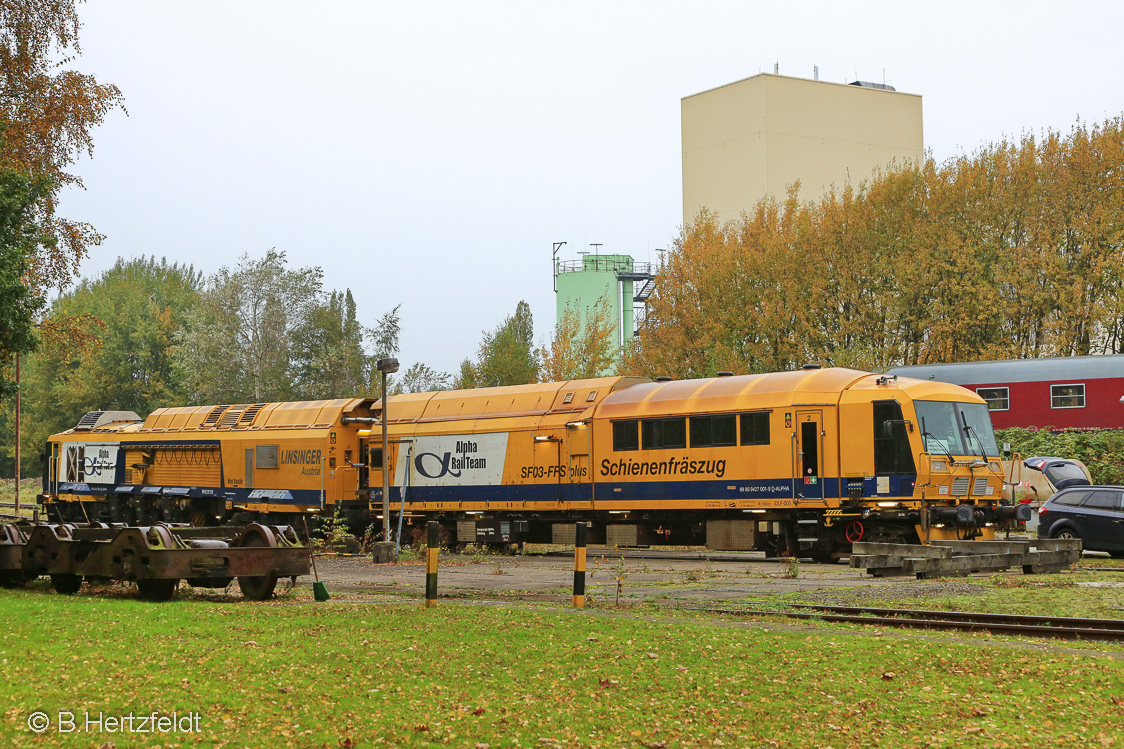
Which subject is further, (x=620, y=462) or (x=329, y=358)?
(x=329, y=358)

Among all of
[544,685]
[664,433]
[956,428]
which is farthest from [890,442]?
[544,685]

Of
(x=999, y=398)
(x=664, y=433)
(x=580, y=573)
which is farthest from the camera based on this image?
(x=999, y=398)

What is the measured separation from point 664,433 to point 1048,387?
1847cm

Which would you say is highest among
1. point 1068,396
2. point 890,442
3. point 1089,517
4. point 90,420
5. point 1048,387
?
point 1048,387

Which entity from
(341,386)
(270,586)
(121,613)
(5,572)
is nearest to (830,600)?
(270,586)

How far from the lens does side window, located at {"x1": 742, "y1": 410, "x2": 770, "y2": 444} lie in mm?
23422

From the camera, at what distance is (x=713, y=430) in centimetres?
2423

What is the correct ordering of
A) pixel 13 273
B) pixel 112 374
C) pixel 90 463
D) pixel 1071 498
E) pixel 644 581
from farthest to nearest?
pixel 112 374 → pixel 90 463 → pixel 1071 498 → pixel 13 273 → pixel 644 581

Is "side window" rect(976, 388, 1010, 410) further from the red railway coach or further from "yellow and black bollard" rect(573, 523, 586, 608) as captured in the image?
"yellow and black bollard" rect(573, 523, 586, 608)

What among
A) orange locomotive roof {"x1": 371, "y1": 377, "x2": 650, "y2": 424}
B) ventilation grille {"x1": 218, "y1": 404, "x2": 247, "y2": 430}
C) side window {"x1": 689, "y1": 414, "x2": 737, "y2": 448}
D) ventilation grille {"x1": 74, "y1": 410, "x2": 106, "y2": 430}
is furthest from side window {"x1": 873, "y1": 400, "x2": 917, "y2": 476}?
ventilation grille {"x1": 74, "y1": 410, "x2": 106, "y2": 430}

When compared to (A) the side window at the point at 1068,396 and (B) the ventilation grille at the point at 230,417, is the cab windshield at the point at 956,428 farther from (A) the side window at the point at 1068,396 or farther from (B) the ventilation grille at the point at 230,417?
(B) the ventilation grille at the point at 230,417

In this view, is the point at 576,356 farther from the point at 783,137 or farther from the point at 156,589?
the point at 156,589

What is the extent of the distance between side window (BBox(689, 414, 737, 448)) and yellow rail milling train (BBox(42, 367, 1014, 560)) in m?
0.03

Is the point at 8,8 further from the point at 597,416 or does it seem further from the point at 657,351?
the point at 657,351
